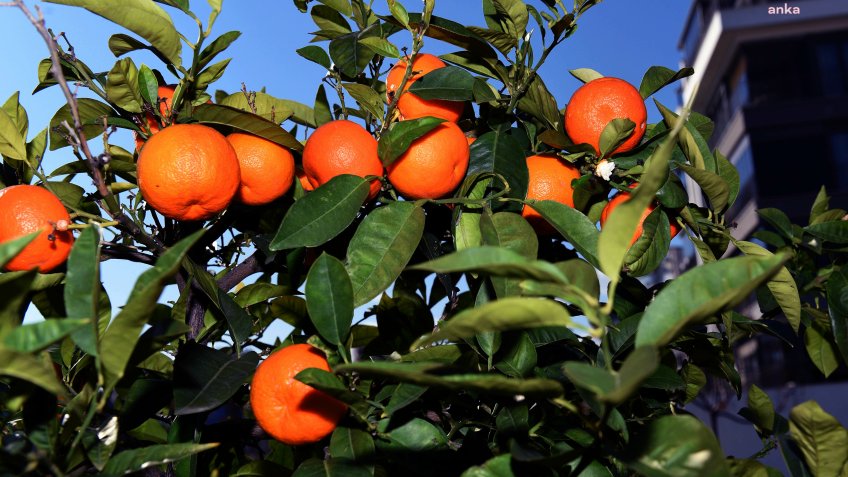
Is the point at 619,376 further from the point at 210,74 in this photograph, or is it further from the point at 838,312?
the point at 838,312

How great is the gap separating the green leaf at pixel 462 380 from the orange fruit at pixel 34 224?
38 centimetres

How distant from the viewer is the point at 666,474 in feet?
1.36

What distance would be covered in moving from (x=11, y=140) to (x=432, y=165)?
0.45m

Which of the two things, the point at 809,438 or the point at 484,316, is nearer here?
the point at 484,316

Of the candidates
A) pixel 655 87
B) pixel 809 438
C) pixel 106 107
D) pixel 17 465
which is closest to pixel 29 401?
pixel 17 465

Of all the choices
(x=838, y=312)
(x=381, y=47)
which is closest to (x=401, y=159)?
(x=381, y=47)

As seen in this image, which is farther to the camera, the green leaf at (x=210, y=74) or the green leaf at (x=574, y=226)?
the green leaf at (x=210, y=74)

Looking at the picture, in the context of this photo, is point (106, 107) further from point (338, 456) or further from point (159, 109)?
point (338, 456)

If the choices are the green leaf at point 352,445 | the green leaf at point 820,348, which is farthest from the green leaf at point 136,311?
the green leaf at point 820,348

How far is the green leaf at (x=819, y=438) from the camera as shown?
56 centimetres

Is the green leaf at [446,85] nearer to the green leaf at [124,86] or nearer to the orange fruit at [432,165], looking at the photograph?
the orange fruit at [432,165]

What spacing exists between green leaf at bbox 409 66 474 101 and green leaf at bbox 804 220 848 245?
55 cm

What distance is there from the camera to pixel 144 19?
73cm

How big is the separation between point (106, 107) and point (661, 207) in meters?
0.61
